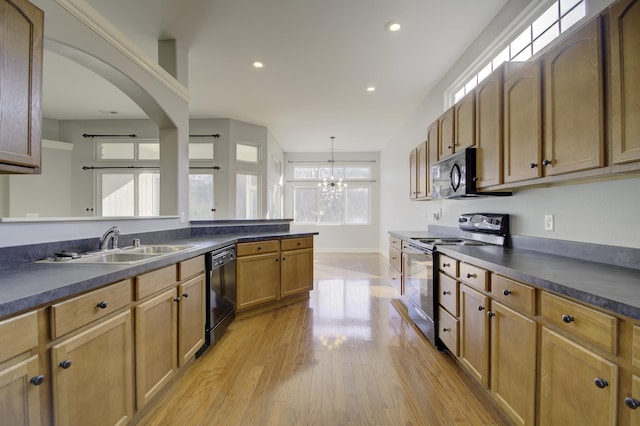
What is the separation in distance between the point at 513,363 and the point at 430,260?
3.41 feet

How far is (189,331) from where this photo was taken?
6.52ft

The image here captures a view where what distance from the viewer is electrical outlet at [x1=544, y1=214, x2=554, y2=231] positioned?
1.78 metres

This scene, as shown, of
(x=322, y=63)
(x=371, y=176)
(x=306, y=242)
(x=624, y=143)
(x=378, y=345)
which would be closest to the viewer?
(x=624, y=143)

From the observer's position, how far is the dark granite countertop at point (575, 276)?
2.92 ft

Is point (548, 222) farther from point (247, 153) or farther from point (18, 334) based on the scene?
point (247, 153)

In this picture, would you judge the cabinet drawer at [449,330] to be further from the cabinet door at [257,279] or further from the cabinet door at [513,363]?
the cabinet door at [257,279]

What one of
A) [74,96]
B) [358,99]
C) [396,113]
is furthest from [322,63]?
[74,96]

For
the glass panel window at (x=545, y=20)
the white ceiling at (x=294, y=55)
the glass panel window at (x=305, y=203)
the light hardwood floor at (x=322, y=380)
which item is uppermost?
the white ceiling at (x=294, y=55)

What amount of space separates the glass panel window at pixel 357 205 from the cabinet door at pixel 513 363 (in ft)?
21.4

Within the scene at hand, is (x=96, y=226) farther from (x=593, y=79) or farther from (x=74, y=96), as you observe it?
(x=74, y=96)

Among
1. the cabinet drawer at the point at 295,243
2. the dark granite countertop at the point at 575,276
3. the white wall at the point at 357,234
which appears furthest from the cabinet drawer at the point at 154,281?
the white wall at the point at 357,234

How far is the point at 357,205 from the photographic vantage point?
26.4ft

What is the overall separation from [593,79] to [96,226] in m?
3.02

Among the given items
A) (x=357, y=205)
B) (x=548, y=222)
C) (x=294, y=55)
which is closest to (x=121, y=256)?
(x=294, y=55)
